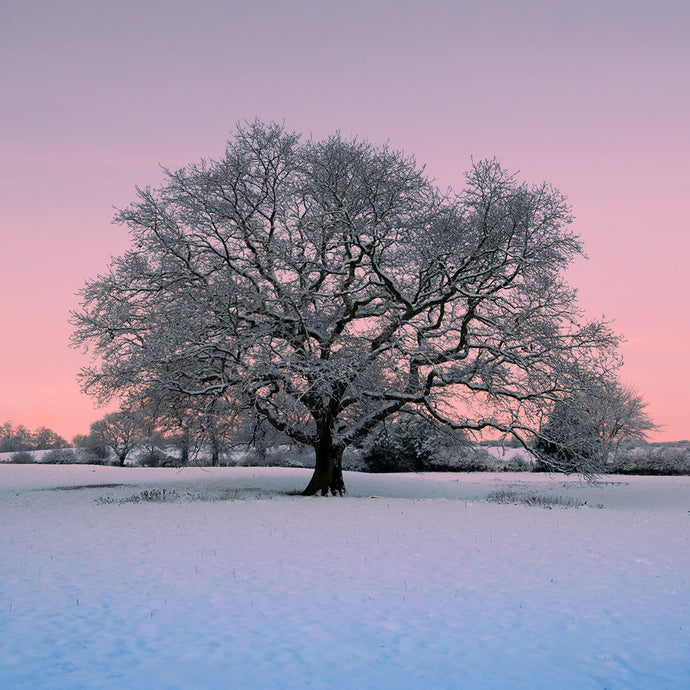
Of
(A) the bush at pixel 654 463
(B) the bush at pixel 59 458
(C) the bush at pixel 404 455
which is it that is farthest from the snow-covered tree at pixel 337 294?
(B) the bush at pixel 59 458

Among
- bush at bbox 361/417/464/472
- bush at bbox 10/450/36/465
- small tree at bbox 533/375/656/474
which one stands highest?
small tree at bbox 533/375/656/474

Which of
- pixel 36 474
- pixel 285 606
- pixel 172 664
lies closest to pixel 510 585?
pixel 285 606

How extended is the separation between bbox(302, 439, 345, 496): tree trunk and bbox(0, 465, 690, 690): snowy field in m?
5.72

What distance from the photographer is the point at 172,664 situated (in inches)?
205

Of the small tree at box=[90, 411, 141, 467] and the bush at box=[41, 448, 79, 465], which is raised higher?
the small tree at box=[90, 411, 141, 467]

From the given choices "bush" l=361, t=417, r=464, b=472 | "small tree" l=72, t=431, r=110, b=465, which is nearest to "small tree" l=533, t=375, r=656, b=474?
"bush" l=361, t=417, r=464, b=472

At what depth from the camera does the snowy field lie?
517 centimetres

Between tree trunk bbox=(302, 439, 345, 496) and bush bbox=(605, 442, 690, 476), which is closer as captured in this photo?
tree trunk bbox=(302, 439, 345, 496)

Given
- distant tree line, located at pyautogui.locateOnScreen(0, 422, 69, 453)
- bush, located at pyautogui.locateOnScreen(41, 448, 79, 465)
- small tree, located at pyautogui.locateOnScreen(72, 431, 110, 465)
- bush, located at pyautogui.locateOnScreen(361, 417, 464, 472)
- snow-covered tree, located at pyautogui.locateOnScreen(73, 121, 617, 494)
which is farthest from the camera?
distant tree line, located at pyautogui.locateOnScreen(0, 422, 69, 453)

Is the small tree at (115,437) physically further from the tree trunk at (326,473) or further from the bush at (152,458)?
the tree trunk at (326,473)

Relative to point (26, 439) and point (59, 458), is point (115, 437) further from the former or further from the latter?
point (26, 439)

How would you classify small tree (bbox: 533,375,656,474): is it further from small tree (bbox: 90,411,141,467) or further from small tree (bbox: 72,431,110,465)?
small tree (bbox: 72,431,110,465)

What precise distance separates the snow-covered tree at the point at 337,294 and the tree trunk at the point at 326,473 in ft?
0.26

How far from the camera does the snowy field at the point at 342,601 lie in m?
5.17
